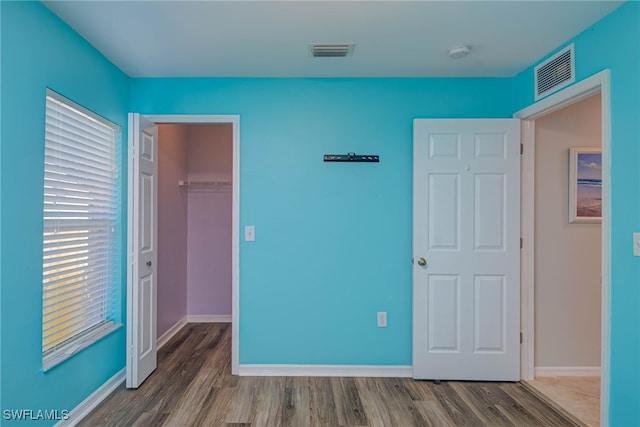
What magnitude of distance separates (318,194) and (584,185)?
7.14 feet

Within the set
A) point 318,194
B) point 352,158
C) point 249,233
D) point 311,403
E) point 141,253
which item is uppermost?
point 352,158

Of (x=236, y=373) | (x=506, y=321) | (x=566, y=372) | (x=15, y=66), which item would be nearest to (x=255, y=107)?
(x=15, y=66)

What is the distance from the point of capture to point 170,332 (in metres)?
3.71

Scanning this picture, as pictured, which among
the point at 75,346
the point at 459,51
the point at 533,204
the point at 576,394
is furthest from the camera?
the point at 533,204

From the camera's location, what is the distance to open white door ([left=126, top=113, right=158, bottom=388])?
2.52 meters

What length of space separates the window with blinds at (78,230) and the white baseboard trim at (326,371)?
1146 millimetres

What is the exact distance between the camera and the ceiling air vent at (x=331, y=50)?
2.26 metres

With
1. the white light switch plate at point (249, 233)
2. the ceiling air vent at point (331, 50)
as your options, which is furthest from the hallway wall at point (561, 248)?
the white light switch plate at point (249, 233)

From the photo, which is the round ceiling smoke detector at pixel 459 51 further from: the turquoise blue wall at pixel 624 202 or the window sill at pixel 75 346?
the window sill at pixel 75 346

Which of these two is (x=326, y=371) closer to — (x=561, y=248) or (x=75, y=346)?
(x=75, y=346)

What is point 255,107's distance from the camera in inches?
111

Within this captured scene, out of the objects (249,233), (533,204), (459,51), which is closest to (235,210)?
(249,233)

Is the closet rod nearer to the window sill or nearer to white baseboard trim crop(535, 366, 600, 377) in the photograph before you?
the window sill

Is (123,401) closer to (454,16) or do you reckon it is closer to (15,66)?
(15,66)
